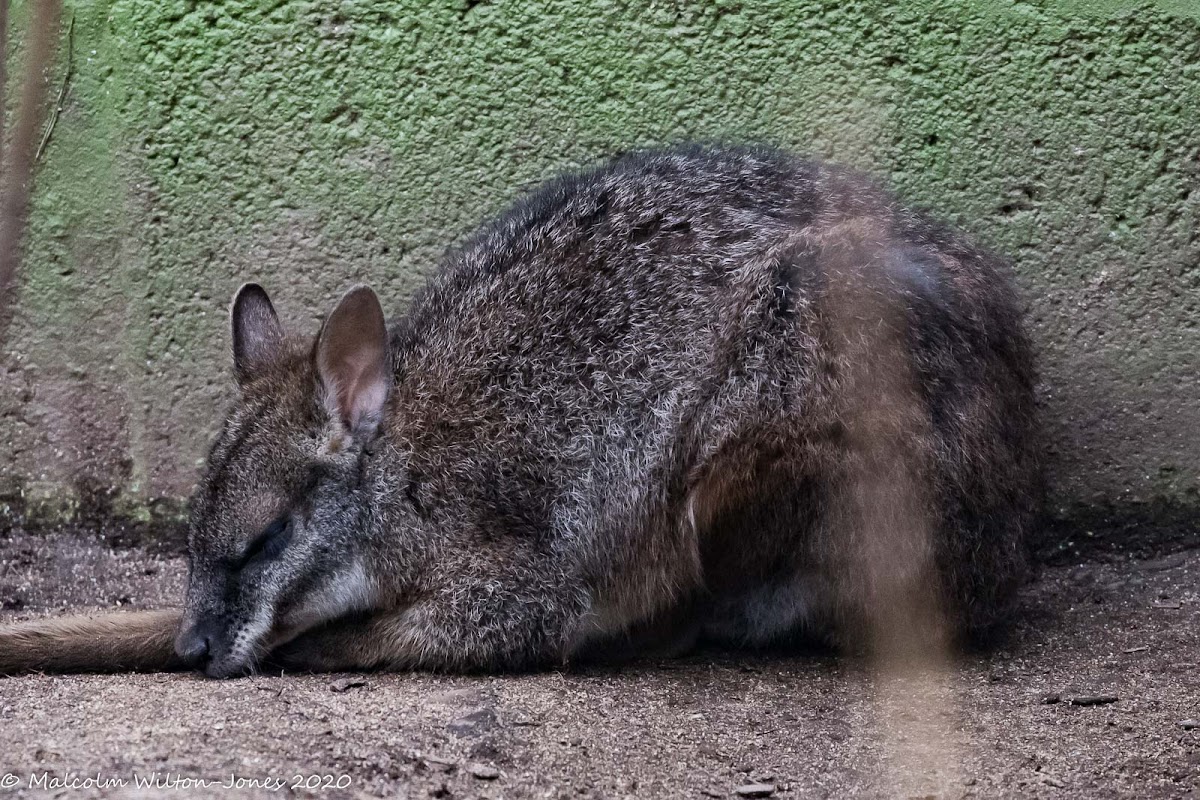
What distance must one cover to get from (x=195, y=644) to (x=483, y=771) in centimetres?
144

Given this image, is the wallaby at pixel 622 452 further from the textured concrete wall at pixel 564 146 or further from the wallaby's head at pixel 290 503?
the textured concrete wall at pixel 564 146

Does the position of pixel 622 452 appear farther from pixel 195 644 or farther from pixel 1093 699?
pixel 1093 699

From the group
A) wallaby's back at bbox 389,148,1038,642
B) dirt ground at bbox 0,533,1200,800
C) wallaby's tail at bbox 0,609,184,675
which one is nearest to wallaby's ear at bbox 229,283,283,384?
wallaby's back at bbox 389,148,1038,642

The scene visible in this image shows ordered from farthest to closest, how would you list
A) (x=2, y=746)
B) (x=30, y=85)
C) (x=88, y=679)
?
1. (x=88, y=679)
2. (x=2, y=746)
3. (x=30, y=85)

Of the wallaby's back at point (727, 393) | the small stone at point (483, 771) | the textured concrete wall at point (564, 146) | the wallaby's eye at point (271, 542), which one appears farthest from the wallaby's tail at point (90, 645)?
the small stone at point (483, 771)

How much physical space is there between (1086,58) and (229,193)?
3.56 meters

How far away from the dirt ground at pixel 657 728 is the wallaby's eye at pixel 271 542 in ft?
1.45

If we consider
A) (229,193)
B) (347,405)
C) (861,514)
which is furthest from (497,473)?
(229,193)

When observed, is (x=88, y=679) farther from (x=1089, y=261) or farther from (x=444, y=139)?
(x=1089, y=261)

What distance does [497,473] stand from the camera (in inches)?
184

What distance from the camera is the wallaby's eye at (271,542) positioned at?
15.0 ft

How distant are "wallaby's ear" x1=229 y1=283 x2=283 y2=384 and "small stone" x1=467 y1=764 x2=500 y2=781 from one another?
6.62 ft

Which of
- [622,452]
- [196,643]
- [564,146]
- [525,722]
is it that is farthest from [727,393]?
[196,643]

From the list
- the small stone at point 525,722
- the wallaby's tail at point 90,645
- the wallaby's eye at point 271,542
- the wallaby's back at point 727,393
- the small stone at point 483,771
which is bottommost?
the small stone at point 483,771
